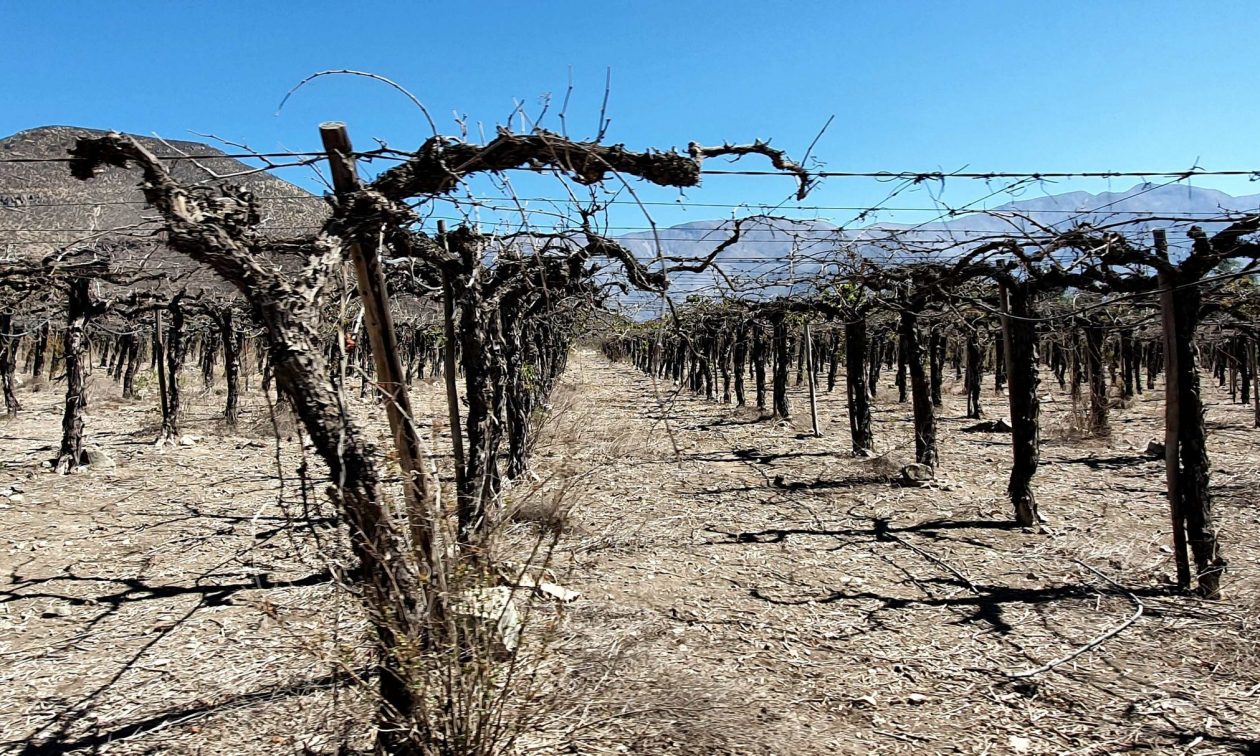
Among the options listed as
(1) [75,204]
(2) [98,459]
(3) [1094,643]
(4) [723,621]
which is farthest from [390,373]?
(2) [98,459]

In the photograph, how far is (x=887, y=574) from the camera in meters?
6.51

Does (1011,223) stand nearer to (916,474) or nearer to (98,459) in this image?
(916,474)

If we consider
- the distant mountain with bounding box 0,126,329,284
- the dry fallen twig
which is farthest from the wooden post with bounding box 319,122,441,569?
the dry fallen twig

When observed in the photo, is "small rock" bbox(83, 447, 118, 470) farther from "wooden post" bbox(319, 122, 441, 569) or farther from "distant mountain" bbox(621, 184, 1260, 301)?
"wooden post" bbox(319, 122, 441, 569)

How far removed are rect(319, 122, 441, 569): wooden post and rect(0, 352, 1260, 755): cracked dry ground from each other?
1.47 feet

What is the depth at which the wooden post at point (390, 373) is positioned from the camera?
291cm

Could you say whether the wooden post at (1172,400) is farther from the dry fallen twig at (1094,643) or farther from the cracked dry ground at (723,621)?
the cracked dry ground at (723,621)

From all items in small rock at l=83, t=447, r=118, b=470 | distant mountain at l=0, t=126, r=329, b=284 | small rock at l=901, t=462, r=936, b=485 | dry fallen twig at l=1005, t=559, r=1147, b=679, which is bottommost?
dry fallen twig at l=1005, t=559, r=1147, b=679

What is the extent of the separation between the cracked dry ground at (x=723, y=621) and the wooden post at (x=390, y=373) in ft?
1.47

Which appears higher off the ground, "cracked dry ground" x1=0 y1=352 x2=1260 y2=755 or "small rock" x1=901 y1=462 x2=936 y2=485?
"small rock" x1=901 y1=462 x2=936 y2=485

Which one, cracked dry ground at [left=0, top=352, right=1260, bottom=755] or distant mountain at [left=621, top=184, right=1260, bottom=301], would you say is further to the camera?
distant mountain at [left=621, top=184, right=1260, bottom=301]

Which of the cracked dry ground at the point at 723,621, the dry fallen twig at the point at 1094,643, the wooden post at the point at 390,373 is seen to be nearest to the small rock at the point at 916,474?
the cracked dry ground at the point at 723,621

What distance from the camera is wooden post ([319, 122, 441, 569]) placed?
9.56ft

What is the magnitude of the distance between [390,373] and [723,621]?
3242 mm
